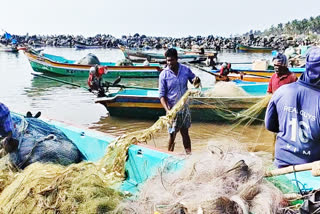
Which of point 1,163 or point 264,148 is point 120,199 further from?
point 264,148

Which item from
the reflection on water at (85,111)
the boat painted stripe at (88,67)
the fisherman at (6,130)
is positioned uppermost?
the fisherman at (6,130)

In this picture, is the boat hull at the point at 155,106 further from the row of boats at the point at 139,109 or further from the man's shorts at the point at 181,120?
the man's shorts at the point at 181,120

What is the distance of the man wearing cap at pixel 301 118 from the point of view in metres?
2.80

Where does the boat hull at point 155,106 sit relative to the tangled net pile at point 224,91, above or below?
below

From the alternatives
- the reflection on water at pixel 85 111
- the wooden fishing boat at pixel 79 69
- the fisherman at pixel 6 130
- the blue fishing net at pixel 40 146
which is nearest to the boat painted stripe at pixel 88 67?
the wooden fishing boat at pixel 79 69

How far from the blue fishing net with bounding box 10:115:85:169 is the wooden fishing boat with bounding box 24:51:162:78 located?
14.9 meters

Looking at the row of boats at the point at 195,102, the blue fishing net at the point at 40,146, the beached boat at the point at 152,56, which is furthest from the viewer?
the beached boat at the point at 152,56

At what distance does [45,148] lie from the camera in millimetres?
4160

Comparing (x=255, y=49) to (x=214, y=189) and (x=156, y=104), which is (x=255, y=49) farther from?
(x=214, y=189)

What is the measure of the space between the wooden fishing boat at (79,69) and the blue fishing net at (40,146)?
49.0 ft

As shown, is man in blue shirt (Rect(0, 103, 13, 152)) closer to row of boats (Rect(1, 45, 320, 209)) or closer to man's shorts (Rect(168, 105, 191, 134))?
row of boats (Rect(1, 45, 320, 209))

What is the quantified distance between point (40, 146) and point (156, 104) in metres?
5.99

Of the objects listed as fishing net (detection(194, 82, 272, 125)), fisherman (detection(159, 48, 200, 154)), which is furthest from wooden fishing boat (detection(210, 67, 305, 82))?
fisherman (detection(159, 48, 200, 154))

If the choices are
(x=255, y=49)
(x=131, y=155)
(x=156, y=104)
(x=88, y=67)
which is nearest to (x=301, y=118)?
(x=131, y=155)
